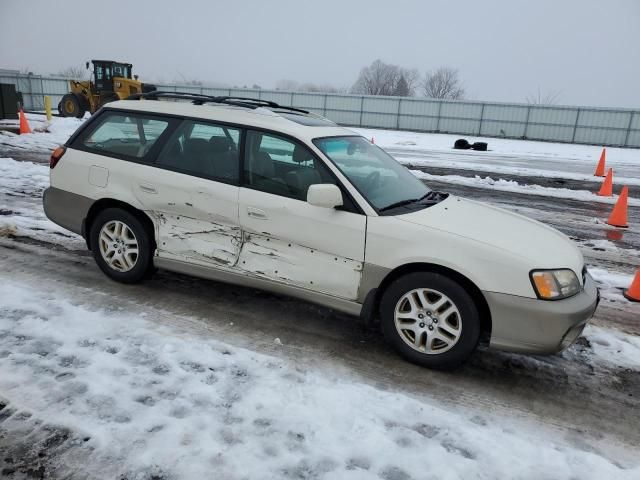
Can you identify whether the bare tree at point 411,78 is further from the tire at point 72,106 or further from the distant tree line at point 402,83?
the tire at point 72,106

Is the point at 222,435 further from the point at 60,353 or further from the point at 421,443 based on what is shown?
the point at 60,353

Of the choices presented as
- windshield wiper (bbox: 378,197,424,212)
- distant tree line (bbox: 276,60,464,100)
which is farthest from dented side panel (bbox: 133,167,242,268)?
distant tree line (bbox: 276,60,464,100)

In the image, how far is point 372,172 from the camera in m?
4.20

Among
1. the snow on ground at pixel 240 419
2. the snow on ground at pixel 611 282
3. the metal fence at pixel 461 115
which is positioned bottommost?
the snow on ground at pixel 240 419

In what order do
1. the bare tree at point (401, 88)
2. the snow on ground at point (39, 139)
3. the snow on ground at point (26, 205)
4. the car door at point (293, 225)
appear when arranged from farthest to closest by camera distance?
the bare tree at point (401, 88), the snow on ground at point (39, 139), the snow on ground at point (26, 205), the car door at point (293, 225)

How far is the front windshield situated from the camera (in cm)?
386

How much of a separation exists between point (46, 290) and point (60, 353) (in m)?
1.28

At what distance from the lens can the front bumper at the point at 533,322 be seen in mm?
3232

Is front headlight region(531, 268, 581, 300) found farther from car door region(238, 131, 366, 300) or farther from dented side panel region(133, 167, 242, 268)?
dented side panel region(133, 167, 242, 268)

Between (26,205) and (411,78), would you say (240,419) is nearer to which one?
(26,205)

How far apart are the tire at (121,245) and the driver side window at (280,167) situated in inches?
47.3

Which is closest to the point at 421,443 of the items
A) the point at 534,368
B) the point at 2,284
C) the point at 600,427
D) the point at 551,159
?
the point at 600,427

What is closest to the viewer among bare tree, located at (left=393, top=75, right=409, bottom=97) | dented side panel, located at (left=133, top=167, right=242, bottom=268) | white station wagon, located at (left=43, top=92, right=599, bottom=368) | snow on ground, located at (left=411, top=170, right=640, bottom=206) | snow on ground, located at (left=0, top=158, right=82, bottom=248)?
white station wagon, located at (left=43, top=92, right=599, bottom=368)

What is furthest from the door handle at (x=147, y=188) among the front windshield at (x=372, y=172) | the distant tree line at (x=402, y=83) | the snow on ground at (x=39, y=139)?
the distant tree line at (x=402, y=83)
